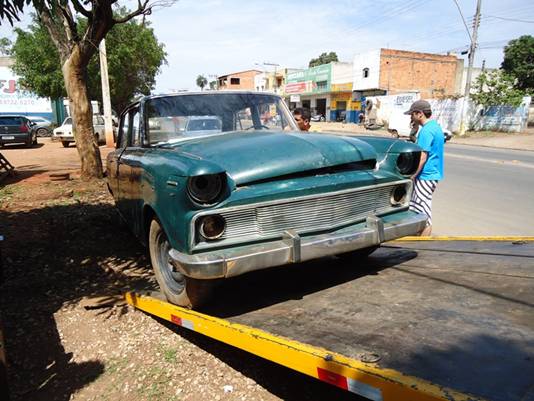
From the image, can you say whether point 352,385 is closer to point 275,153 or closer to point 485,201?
point 275,153

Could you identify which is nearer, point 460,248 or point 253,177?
point 253,177

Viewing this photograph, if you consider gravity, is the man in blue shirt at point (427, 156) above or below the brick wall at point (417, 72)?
below

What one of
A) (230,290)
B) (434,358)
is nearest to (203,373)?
(230,290)

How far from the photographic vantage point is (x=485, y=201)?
7.96 metres

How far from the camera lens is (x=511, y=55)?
50.4 m

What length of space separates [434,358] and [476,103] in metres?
30.0

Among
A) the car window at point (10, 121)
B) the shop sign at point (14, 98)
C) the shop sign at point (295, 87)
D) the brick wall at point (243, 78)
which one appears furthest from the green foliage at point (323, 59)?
the car window at point (10, 121)

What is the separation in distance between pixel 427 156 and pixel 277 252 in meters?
2.87

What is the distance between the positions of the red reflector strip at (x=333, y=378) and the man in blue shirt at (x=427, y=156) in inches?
121

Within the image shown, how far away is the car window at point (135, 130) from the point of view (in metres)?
4.22

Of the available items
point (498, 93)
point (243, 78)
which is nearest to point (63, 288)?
point (498, 93)

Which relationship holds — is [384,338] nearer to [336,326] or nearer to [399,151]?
[336,326]

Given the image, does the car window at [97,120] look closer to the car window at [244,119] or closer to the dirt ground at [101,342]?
the dirt ground at [101,342]

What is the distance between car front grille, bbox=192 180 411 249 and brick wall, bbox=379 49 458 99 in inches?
1638
